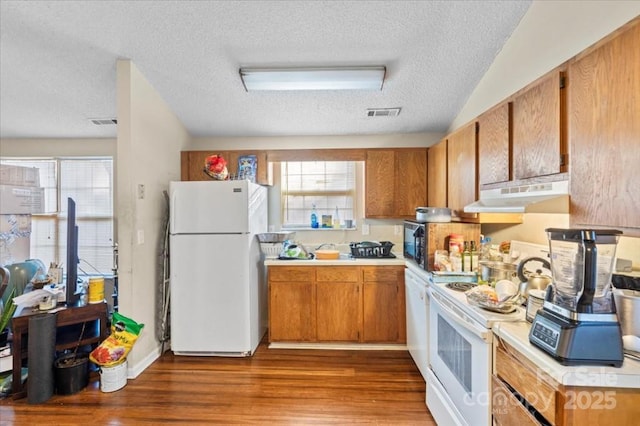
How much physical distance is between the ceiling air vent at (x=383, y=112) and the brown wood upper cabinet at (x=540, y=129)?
1.41 m

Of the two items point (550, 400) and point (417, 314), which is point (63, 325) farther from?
point (550, 400)

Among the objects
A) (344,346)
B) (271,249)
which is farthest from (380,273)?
(271,249)

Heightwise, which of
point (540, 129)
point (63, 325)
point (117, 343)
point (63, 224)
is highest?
point (540, 129)

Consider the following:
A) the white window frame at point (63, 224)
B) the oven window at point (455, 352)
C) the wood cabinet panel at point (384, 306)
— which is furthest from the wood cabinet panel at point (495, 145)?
the white window frame at point (63, 224)

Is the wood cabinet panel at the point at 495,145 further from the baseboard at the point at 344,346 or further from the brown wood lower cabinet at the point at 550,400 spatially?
the baseboard at the point at 344,346

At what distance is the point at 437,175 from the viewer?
10.2 ft

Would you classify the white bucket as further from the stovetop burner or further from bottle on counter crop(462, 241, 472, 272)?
bottle on counter crop(462, 241, 472, 272)

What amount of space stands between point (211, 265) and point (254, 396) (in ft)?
3.86

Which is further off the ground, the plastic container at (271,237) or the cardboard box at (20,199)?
the cardboard box at (20,199)

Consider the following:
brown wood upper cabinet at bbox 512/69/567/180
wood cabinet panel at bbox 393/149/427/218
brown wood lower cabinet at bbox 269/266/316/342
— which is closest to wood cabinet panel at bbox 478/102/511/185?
brown wood upper cabinet at bbox 512/69/567/180

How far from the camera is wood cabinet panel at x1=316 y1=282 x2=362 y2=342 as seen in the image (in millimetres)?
2996

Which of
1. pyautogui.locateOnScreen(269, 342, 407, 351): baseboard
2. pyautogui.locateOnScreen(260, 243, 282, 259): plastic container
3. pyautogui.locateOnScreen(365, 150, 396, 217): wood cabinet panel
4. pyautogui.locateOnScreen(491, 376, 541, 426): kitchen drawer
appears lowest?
pyautogui.locateOnScreen(269, 342, 407, 351): baseboard

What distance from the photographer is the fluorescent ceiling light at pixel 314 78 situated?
246 cm

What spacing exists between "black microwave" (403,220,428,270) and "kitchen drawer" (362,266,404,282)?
0.21 meters
